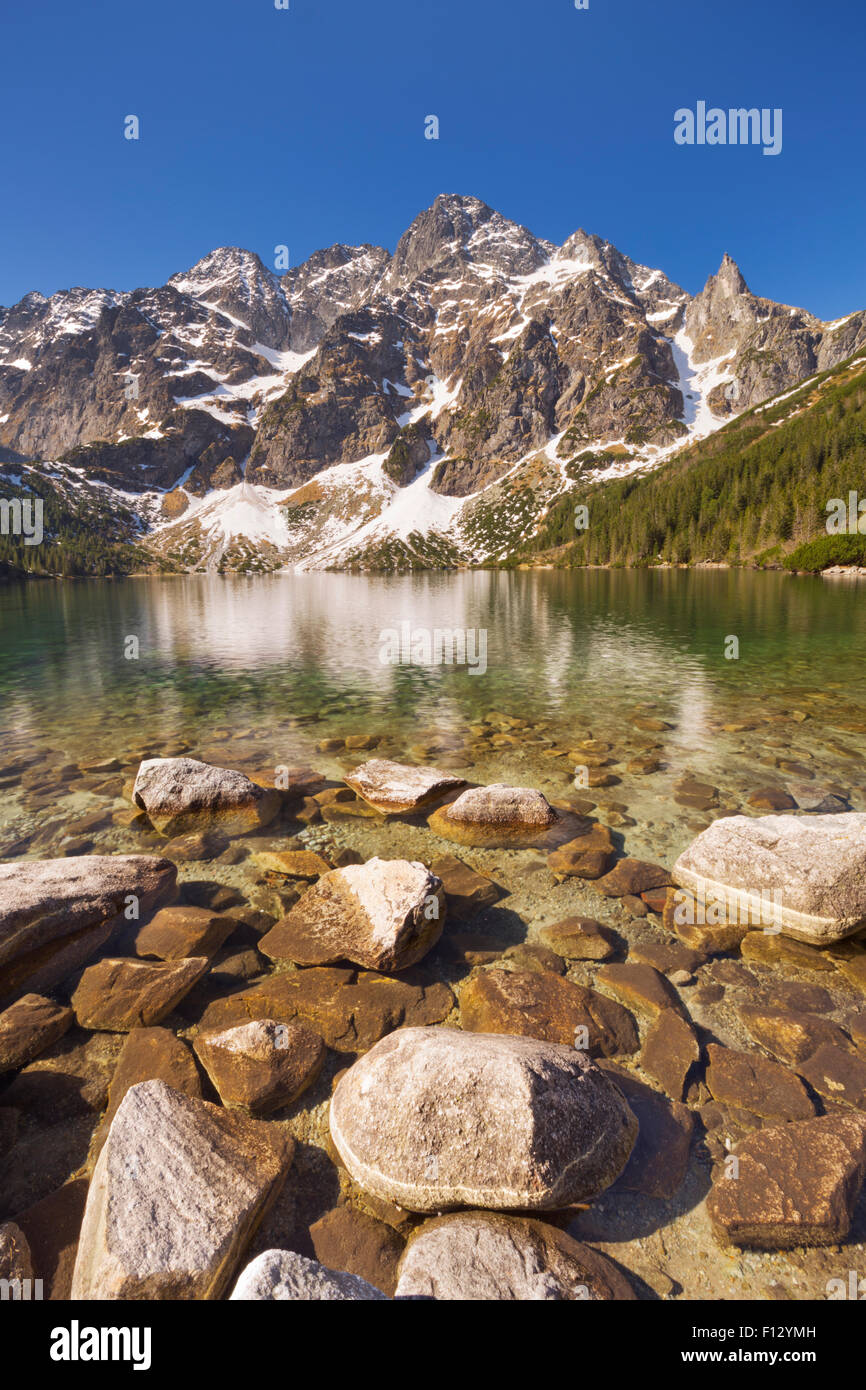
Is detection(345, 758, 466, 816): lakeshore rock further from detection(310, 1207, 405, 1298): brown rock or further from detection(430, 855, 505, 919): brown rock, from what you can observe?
detection(310, 1207, 405, 1298): brown rock

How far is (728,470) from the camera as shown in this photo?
7215 inches

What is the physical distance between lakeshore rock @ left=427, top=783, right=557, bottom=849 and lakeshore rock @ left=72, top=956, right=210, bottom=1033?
6.04 meters

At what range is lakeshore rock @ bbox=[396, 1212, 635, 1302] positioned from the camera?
13.0 feet

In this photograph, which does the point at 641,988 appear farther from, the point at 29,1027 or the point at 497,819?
the point at 29,1027

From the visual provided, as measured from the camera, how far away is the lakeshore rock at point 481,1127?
184 inches

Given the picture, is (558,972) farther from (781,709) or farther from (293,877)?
(781,709)

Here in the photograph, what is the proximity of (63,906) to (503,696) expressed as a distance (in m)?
20.2

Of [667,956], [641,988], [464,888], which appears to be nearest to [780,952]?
[667,956]

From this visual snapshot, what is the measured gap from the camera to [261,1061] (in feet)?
20.3

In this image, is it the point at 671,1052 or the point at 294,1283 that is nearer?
the point at 294,1283

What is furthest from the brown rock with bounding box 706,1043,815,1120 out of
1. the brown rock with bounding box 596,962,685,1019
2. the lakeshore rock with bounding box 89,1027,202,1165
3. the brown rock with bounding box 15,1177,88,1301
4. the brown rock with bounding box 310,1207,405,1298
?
the brown rock with bounding box 15,1177,88,1301

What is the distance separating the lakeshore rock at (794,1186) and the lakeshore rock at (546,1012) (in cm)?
173

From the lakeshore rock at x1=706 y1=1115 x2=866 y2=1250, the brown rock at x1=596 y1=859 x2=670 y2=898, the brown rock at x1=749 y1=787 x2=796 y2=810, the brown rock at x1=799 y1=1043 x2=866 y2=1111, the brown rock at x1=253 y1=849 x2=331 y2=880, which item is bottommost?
the brown rock at x1=799 y1=1043 x2=866 y2=1111
